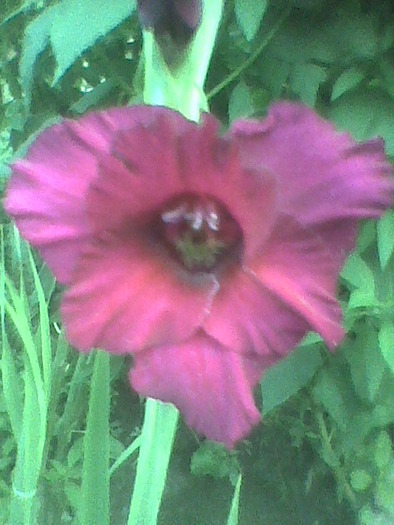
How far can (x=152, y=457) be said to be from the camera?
0.98 ft

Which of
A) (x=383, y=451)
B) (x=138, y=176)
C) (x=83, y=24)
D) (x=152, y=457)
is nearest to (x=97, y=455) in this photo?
(x=152, y=457)

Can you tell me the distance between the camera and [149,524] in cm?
32

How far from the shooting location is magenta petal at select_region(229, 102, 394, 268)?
0.75 feet

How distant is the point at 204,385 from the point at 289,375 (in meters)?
0.44

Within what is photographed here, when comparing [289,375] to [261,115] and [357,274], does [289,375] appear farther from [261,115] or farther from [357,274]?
[261,115]

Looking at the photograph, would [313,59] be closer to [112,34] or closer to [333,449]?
[112,34]

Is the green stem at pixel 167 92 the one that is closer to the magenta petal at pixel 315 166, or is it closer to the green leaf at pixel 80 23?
the magenta petal at pixel 315 166

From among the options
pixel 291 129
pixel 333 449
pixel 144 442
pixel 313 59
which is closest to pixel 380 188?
pixel 291 129

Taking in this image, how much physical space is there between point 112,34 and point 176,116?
0.49 m

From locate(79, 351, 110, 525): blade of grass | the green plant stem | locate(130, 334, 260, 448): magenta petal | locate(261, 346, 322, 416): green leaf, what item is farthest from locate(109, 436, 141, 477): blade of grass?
the green plant stem

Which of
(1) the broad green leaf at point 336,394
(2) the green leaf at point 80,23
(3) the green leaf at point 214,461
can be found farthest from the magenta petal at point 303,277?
(3) the green leaf at point 214,461

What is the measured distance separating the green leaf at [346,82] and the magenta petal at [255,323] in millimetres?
398

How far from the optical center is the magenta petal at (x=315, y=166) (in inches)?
9.0

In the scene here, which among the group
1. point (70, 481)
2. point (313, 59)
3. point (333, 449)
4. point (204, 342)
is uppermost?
point (204, 342)
